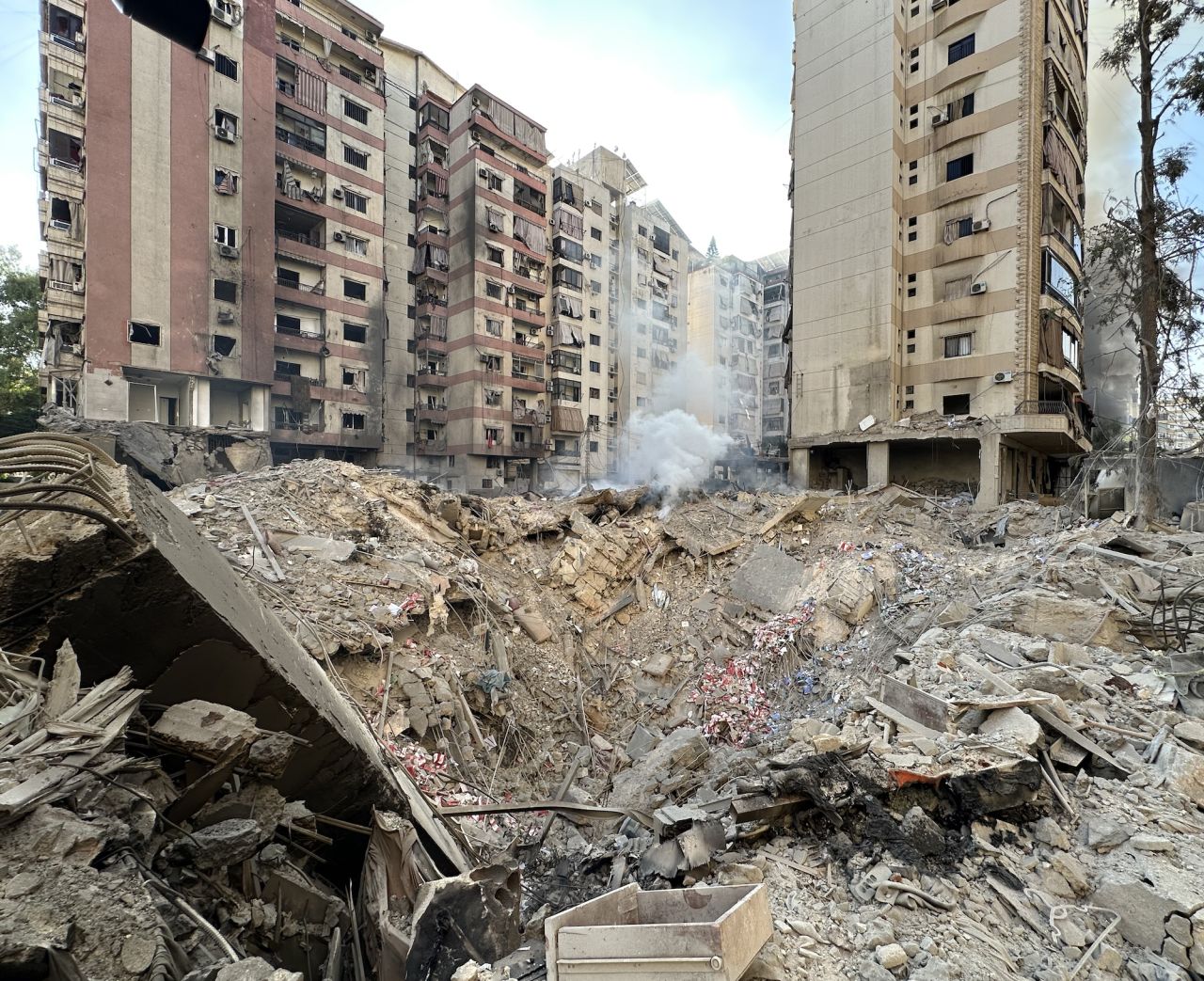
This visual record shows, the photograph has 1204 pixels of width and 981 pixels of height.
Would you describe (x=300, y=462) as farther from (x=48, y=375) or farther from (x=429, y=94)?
(x=429, y=94)

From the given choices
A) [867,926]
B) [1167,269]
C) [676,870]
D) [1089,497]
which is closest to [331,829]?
[676,870]

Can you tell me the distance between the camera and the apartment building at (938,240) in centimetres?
1795

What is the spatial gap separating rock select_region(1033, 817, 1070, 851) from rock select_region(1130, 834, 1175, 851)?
0.32 meters

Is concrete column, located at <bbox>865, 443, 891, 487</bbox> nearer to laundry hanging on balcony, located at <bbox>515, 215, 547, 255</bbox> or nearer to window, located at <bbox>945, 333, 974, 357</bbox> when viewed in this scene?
window, located at <bbox>945, 333, 974, 357</bbox>

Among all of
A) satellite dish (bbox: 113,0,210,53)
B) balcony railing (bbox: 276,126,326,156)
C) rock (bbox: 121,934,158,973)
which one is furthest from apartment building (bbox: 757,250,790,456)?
rock (bbox: 121,934,158,973)

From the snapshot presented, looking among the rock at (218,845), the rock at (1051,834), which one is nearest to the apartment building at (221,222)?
the rock at (218,845)

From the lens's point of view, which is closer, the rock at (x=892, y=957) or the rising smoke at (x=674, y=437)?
the rock at (x=892, y=957)

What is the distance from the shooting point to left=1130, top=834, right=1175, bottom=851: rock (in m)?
3.20

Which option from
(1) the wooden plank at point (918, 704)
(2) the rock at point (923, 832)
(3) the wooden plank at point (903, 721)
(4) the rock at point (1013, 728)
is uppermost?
(4) the rock at point (1013, 728)

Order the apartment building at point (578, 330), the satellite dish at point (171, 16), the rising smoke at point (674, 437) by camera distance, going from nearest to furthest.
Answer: the satellite dish at point (171, 16)
the rising smoke at point (674, 437)
the apartment building at point (578, 330)

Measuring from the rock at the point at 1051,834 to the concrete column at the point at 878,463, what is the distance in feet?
58.2

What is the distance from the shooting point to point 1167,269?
12602mm

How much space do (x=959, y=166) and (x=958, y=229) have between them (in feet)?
7.65

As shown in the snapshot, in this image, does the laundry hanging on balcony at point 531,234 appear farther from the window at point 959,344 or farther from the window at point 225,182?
the window at point 959,344
